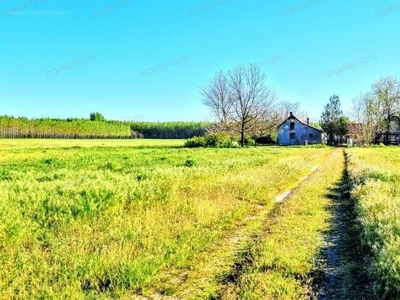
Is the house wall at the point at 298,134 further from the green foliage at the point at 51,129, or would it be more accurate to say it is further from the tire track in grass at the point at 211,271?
the green foliage at the point at 51,129

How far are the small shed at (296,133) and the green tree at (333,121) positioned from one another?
1.94m

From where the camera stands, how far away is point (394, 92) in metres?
81.2

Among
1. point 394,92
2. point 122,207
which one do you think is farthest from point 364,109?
point 122,207

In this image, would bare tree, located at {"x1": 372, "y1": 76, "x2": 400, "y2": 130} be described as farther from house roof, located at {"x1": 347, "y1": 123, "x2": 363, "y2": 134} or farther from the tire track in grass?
the tire track in grass

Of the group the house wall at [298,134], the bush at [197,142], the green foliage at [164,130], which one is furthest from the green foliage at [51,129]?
the bush at [197,142]

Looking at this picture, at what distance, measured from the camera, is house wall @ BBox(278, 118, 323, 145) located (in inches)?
3324

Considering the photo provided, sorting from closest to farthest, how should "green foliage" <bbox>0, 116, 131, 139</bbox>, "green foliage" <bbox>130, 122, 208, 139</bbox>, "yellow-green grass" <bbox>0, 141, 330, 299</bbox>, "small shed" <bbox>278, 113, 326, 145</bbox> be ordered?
1. "yellow-green grass" <bbox>0, 141, 330, 299</bbox>
2. "small shed" <bbox>278, 113, 326, 145</bbox>
3. "green foliage" <bbox>0, 116, 131, 139</bbox>
4. "green foliage" <bbox>130, 122, 208, 139</bbox>

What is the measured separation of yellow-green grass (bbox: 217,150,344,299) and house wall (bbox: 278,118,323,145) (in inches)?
2950

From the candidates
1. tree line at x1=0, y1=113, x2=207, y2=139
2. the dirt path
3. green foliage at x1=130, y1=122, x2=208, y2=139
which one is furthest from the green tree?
green foliage at x1=130, y1=122, x2=208, y2=139

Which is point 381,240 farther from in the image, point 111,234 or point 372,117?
point 372,117

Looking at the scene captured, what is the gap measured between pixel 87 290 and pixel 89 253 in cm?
130

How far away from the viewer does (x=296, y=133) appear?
8519 cm

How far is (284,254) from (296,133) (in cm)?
8132

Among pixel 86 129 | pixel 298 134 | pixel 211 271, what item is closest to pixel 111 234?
pixel 211 271
